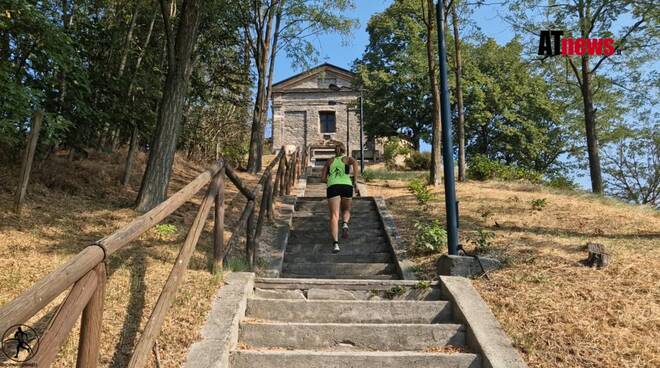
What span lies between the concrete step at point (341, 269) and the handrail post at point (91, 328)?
399cm

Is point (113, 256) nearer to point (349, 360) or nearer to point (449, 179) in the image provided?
point (349, 360)

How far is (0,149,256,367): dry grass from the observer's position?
11.1ft

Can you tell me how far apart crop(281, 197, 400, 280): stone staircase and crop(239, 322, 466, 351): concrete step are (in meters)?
1.96

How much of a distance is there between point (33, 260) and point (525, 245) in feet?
17.7

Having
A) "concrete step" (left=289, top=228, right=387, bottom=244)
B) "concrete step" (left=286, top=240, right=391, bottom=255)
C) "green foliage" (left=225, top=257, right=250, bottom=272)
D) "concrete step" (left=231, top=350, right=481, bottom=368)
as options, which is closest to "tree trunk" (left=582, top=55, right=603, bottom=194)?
"concrete step" (left=289, top=228, right=387, bottom=244)

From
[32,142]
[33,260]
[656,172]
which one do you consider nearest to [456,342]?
[33,260]

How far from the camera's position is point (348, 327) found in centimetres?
398

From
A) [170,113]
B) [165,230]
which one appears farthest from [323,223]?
[165,230]

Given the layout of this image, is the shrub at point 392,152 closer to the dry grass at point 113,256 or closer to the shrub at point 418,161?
the shrub at point 418,161

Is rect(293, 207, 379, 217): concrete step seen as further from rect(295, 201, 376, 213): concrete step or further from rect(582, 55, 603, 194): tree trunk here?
rect(582, 55, 603, 194): tree trunk

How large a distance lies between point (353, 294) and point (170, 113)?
14.2ft

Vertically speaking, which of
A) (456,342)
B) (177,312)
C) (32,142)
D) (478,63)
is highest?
(478,63)

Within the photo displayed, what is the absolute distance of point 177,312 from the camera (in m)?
3.71

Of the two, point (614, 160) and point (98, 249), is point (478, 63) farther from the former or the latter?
point (98, 249)
